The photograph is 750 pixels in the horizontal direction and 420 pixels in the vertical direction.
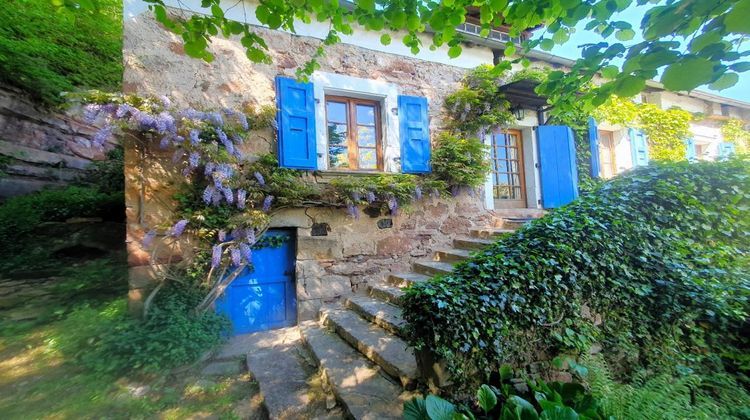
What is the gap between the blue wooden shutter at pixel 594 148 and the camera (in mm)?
5473

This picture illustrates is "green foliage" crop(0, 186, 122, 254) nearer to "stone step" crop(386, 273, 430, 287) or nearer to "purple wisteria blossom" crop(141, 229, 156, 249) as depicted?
"purple wisteria blossom" crop(141, 229, 156, 249)

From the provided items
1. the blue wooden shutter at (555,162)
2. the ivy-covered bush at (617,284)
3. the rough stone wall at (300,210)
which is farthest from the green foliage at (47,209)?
the blue wooden shutter at (555,162)

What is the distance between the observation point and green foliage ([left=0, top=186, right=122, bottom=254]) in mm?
4082

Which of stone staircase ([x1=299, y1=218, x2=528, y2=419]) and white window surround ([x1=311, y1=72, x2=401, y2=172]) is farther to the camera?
white window surround ([x1=311, y1=72, x2=401, y2=172])

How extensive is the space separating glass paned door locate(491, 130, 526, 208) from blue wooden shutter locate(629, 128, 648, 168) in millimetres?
2456

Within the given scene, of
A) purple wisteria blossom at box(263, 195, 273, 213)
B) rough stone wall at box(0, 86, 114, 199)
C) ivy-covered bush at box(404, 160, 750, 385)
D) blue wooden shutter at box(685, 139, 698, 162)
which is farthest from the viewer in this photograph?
blue wooden shutter at box(685, 139, 698, 162)

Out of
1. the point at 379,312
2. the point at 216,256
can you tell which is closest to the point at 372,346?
the point at 379,312

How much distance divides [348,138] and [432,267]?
197 cm

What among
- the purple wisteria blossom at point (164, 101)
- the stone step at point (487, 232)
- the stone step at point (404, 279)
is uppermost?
the purple wisteria blossom at point (164, 101)

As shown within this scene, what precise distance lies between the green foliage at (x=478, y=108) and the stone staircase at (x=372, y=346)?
1.58 m

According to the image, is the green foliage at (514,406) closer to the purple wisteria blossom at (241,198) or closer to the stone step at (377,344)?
the stone step at (377,344)

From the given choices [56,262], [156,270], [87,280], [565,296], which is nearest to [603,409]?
[565,296]

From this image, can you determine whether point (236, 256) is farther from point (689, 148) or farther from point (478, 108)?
point (689, 148)

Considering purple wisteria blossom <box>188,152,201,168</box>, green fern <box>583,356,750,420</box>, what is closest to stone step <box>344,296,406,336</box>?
green fern <box>583,356,750,420</box>
